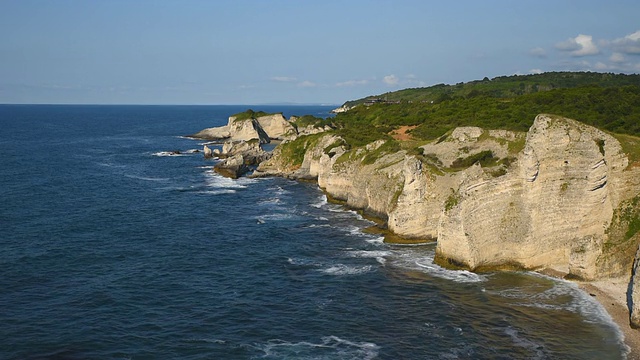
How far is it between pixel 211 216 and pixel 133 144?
10568cm

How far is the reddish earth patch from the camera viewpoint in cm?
9843

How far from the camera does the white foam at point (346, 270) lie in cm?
4841

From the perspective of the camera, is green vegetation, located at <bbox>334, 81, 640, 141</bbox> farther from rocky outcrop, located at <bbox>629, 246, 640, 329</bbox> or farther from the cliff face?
rocky outcrop, located at <bbox>629, 246, 640, 329</bbox>

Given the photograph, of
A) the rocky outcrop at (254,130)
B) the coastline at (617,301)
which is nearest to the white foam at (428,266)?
the coastline at (617,301)

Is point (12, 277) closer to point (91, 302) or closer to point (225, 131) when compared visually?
point (91, 302)

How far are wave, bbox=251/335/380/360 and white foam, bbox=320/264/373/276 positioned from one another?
1276 centimetres

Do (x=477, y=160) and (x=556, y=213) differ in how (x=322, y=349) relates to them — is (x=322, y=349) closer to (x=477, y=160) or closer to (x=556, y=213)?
(x=556, y=213)

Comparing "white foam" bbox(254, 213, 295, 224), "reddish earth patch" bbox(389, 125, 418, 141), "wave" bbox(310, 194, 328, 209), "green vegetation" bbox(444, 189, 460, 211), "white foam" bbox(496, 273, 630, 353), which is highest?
"reddish earth patch" bbox(389, 125, 418, 141)

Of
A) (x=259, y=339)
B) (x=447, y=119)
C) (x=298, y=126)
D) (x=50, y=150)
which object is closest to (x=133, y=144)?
(x=50, y=150)

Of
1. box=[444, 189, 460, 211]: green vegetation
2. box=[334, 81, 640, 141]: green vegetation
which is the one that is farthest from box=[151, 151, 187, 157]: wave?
box=[444, 189, 460, 211]: green vegetation

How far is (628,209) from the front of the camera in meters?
44.8

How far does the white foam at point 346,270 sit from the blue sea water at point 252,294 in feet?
0.60

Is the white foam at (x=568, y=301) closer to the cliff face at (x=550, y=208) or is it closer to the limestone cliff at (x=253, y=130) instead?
the cliff face at (x=550, y=208)

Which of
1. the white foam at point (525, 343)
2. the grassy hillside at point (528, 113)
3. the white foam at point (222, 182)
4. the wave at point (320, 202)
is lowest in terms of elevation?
the white foam at point (525, 343)
